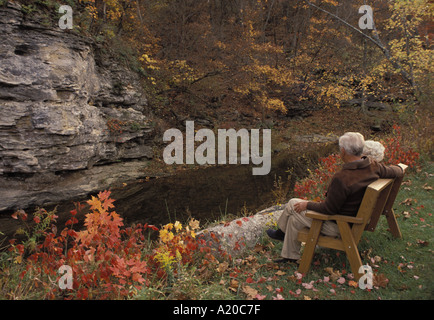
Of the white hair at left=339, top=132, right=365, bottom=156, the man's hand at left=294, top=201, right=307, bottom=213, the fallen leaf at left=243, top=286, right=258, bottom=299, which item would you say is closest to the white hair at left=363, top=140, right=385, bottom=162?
the white hair at left=339, top=132, right=365, bottom=156

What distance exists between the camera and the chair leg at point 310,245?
320cm

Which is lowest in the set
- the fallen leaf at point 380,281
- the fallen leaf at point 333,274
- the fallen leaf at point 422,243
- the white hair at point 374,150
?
the fallen leaf at point 333,274

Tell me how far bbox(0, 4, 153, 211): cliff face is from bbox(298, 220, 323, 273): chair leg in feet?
Result: 28.7

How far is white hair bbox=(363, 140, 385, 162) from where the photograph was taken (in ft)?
11.0

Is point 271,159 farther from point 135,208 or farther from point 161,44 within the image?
point 161,44

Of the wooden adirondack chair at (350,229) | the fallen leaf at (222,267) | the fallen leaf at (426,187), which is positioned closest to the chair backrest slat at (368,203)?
the wooden adirondack chair at (350,229)

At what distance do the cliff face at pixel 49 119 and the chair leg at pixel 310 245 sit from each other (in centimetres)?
876

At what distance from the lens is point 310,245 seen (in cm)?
327

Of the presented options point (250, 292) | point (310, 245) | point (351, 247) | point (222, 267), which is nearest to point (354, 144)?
point (351, 247)

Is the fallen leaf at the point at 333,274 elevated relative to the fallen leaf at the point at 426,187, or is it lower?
lower

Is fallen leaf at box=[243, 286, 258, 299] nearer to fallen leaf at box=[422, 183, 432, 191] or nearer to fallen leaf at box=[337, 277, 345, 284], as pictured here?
fallen leaf at box=[337, 277, 345, 284]

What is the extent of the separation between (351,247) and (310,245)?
42 centimetres

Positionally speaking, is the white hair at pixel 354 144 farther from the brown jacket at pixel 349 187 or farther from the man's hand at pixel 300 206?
the man's hand at pixel 300 206

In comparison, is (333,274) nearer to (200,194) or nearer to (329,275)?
(329,275)
